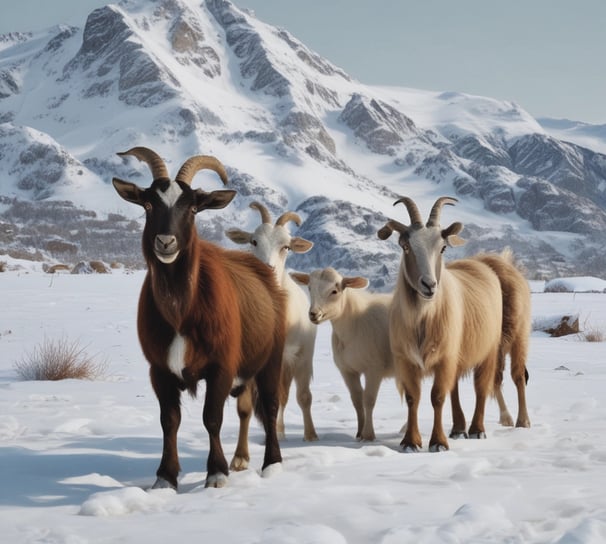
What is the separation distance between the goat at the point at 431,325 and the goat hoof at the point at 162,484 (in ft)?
7.48

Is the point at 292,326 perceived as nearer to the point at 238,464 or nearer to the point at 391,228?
the point at 391,228

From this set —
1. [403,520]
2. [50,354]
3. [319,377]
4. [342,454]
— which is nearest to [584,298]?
[319,377]

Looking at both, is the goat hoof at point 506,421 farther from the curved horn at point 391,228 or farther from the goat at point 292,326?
the curved horn at point 391,228

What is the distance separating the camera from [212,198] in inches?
212

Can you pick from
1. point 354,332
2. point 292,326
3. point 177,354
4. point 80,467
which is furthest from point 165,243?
point 354,332

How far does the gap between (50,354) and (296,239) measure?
4644mm

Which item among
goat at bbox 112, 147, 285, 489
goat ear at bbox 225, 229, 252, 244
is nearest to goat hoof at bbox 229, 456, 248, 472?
goat at bbox 112, 147, 285, 489

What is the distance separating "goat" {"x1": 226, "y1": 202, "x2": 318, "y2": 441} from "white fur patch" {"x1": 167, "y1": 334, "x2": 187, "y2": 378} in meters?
1.97

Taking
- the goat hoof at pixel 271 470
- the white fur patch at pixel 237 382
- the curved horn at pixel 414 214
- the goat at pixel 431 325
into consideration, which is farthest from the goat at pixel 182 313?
the curved horn at pixel 414 214

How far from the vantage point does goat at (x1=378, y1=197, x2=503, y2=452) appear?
22.1 feet

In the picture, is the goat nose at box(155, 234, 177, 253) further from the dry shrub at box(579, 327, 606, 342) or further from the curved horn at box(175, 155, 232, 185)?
the dry shrub at box(579, 327, 606, 342)

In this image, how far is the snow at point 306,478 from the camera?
4008mm

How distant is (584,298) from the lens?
88.1 feet

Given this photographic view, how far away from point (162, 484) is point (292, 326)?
2.74 meters
